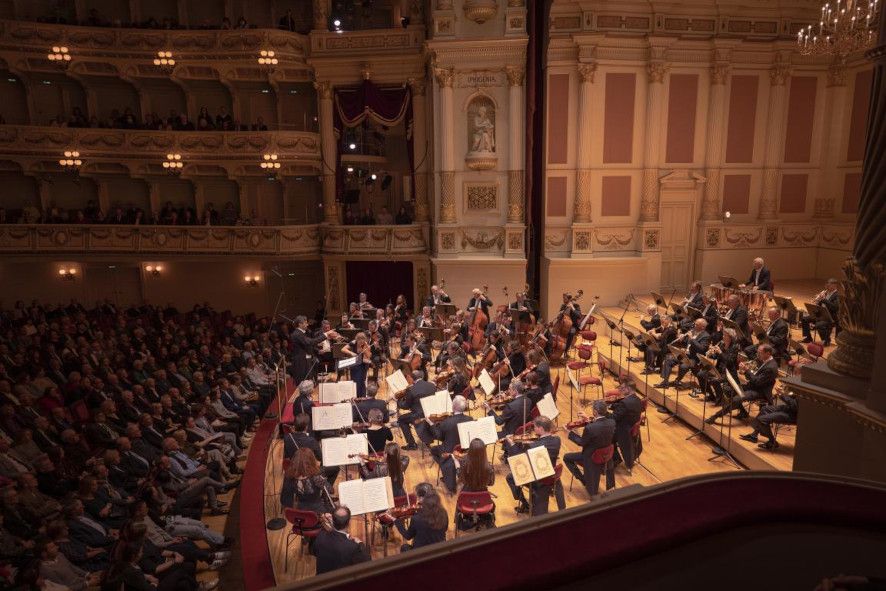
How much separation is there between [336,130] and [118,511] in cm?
1394

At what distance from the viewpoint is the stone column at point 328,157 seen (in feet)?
61.5

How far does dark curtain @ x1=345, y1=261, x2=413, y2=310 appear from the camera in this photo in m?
19.3

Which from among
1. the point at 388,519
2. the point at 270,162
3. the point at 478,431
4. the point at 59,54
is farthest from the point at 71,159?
the point at 388,519

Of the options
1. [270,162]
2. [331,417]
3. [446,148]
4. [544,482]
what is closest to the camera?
[544,482]

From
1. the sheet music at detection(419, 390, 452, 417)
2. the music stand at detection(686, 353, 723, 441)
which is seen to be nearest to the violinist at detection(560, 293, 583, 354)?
the music stand at detection(686, 353, 723, 441)

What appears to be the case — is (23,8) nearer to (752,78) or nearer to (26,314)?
(26,314)

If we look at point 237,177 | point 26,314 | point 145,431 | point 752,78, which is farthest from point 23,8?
point 752,78

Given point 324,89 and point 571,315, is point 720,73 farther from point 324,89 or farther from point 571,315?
point 324,89

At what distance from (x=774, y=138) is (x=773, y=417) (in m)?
12.0

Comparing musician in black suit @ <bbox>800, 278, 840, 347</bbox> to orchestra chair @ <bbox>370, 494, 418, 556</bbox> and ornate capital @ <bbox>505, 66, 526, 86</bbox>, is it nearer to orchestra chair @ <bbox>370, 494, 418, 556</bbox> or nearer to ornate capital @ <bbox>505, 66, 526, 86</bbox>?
orchestra chair @ <bbox>370, 494, 418, 556</bbox>

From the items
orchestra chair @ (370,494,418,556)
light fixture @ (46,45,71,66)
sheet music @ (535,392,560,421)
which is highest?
light fixture @ (46,45,71,66)

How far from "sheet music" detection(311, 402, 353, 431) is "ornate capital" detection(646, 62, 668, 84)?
13.4m

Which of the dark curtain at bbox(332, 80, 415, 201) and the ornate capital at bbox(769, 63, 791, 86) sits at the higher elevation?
the ornate capital at bbox(769, 63, 791, 86)

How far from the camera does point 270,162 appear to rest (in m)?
18.5
